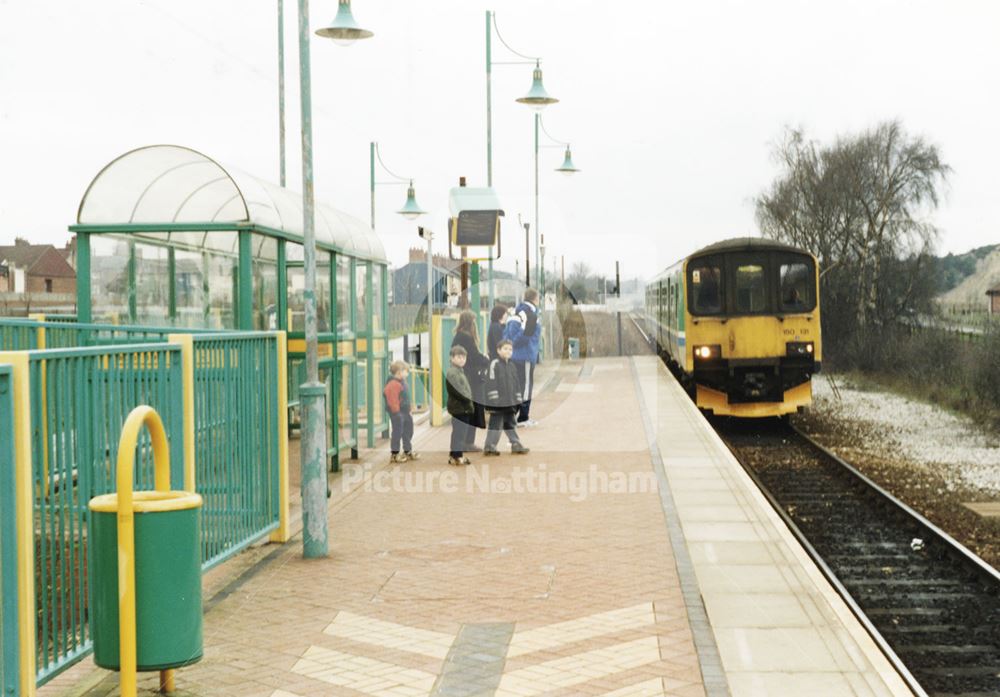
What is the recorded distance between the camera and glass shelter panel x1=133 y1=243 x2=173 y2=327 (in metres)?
12.4

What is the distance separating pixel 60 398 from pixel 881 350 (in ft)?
124

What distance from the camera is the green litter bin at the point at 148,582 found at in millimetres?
5469

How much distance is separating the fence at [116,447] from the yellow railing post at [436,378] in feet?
30.1

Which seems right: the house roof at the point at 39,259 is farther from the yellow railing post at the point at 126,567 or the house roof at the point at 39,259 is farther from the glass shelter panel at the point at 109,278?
the yellow railing post at the point at 126,567

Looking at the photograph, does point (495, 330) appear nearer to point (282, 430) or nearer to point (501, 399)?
point (501, 399)

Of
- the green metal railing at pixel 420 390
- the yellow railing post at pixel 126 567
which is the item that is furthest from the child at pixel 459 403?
the green metal railing at pixel 420 390

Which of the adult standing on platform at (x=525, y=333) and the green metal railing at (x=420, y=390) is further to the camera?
the green metal railing at (x=420, y=390)

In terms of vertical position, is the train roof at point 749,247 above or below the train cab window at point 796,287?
above

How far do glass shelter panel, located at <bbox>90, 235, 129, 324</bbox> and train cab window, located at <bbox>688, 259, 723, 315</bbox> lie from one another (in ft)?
44.5

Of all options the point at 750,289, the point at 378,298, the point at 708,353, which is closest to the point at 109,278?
the point at 378,298

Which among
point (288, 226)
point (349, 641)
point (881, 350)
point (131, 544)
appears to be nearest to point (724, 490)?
point (288, 226)

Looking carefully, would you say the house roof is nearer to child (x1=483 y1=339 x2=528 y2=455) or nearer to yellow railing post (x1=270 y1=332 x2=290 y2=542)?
child (x1=483 y1=339 x2=528 y2=455)

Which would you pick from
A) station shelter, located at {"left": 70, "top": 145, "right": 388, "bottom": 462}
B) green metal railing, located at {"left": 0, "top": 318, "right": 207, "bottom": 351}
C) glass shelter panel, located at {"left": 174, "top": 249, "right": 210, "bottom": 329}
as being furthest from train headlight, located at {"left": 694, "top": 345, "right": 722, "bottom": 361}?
green metal railing, located at {"left": 0, "top": 318, "right": 207, "bottom": 351}

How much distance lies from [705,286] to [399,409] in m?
10.8
